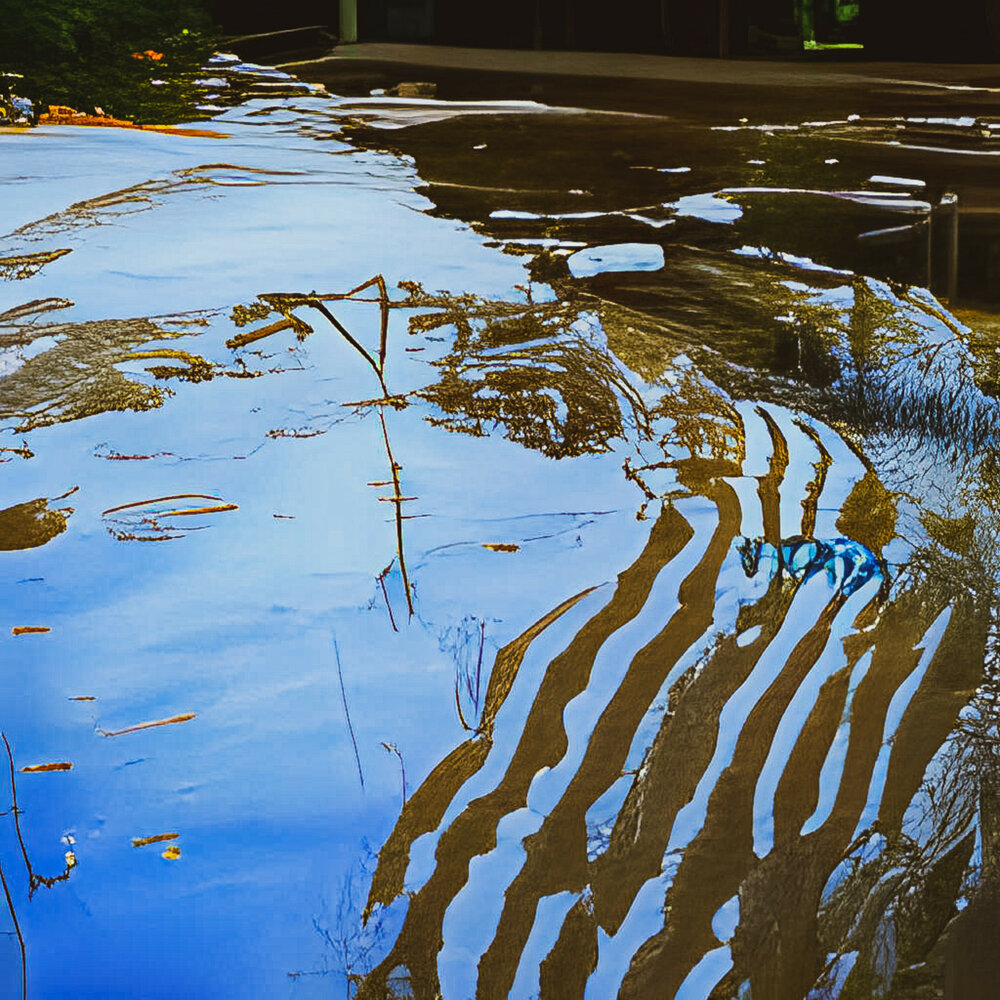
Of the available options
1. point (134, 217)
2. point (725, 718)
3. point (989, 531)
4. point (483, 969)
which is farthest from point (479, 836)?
point (134, 217)

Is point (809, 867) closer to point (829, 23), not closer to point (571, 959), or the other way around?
point (571, 959)

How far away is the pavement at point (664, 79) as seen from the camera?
2.17 meters

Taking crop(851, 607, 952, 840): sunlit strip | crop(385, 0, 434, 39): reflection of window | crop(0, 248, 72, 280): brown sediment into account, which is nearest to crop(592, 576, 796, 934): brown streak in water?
crop(851, 607, 952, 840): sunlit strip

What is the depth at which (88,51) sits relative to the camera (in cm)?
219

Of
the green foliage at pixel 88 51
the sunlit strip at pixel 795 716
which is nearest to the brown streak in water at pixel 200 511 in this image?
the sunlit strip at pixel 795 716

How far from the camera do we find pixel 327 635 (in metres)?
0.89

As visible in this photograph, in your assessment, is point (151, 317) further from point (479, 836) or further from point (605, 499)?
point (479, 836)

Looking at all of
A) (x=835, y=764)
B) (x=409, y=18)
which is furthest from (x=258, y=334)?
(x=409, y=18)

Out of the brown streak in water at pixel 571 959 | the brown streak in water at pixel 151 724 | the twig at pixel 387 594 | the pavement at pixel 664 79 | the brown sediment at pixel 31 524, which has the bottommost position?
the brown streak in water at pixel 571 959

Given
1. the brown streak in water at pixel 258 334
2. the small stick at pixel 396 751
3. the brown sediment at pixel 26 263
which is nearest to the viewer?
the small stick at pixel 396 751

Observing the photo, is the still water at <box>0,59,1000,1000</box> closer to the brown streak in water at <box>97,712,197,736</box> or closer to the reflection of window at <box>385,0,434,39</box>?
the brown streak in water at <box>97,712,197,736</box>

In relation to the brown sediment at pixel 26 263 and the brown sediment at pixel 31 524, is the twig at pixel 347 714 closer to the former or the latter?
the brown sediment at pixel 31 524

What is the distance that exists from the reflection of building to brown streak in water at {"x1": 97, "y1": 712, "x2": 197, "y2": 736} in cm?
204

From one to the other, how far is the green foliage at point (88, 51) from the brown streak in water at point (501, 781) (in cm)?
151
